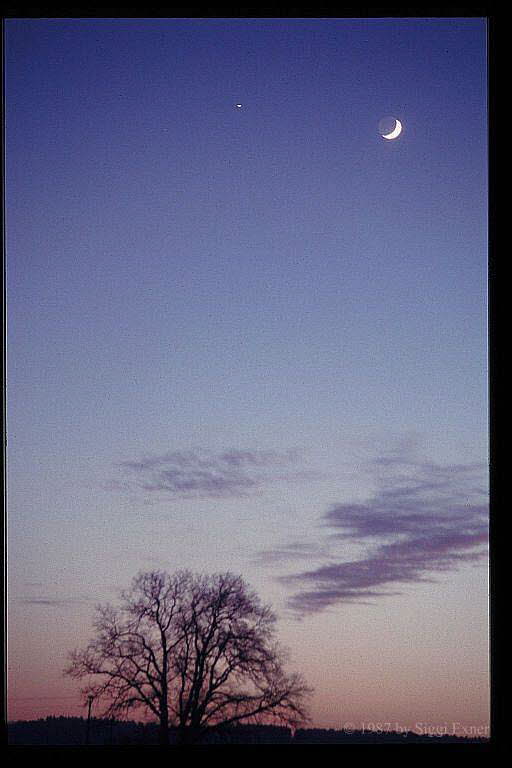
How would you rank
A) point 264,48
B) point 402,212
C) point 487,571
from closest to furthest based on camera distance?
point 487,571, point 264,48, point 402,212

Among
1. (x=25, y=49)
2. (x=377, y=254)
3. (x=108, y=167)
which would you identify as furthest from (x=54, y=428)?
(x=25, y=49)

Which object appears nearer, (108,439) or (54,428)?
(54,428)

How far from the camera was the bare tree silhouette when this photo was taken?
38.3ft

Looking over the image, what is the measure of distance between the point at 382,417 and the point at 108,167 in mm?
6614

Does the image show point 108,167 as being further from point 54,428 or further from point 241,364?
point 54,428

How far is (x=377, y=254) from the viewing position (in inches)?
296

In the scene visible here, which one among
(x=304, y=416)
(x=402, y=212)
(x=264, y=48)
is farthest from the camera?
(x=304, y=416)

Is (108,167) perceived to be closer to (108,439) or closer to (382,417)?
(108,439)

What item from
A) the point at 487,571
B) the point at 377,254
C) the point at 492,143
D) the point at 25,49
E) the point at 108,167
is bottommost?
the point at 487,571

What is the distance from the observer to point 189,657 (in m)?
12.4

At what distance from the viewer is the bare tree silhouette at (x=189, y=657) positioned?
11688 mm

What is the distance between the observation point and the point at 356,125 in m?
6.79

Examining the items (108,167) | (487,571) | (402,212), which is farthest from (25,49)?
(402,212)

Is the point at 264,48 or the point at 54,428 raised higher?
the point at 264,48
